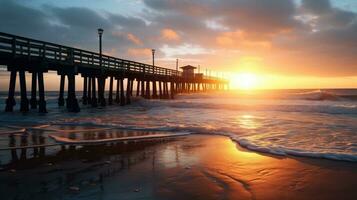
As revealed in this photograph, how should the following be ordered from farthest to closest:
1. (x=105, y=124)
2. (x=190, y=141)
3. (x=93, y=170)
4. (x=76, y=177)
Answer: (x=105, y=124), (x=190, y=141), (x=93, y=170), (x=76, y=177)

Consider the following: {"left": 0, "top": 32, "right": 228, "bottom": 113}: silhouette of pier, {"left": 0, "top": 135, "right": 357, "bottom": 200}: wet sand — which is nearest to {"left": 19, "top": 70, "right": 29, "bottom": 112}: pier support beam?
{"left": 0, "top": 32, "right": 228, "bottom": 113}: silhouette of pier

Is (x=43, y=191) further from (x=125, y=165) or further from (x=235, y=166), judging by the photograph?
(x=235, y=166)

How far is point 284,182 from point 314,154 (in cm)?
231

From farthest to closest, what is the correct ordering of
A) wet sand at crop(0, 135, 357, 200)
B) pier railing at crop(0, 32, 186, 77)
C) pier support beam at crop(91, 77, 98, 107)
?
pier support beam at crop(91, 77, 98, 107)
pier railing at crop(0, 32, 186, 77)
wet sand at crop(0, 135, 357, 200)

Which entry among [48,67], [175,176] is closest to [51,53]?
[48,67]

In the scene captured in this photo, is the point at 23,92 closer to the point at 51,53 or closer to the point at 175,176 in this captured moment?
the point at 51,53

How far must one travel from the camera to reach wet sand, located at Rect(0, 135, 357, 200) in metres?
4.20

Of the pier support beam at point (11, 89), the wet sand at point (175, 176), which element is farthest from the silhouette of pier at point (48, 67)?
the wet sand at point (175, 176)

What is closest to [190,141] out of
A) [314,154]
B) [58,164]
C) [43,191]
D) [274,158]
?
[274,158]

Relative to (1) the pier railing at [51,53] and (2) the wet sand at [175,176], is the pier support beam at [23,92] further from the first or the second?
(2) the wet sand at [175,176]

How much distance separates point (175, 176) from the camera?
5020 mm

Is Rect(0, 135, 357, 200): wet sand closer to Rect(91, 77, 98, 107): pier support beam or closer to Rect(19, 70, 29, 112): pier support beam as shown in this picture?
Rect(19, 70, 29, 112): pier support beam

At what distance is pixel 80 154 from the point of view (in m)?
6.77

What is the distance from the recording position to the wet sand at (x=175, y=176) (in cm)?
420
